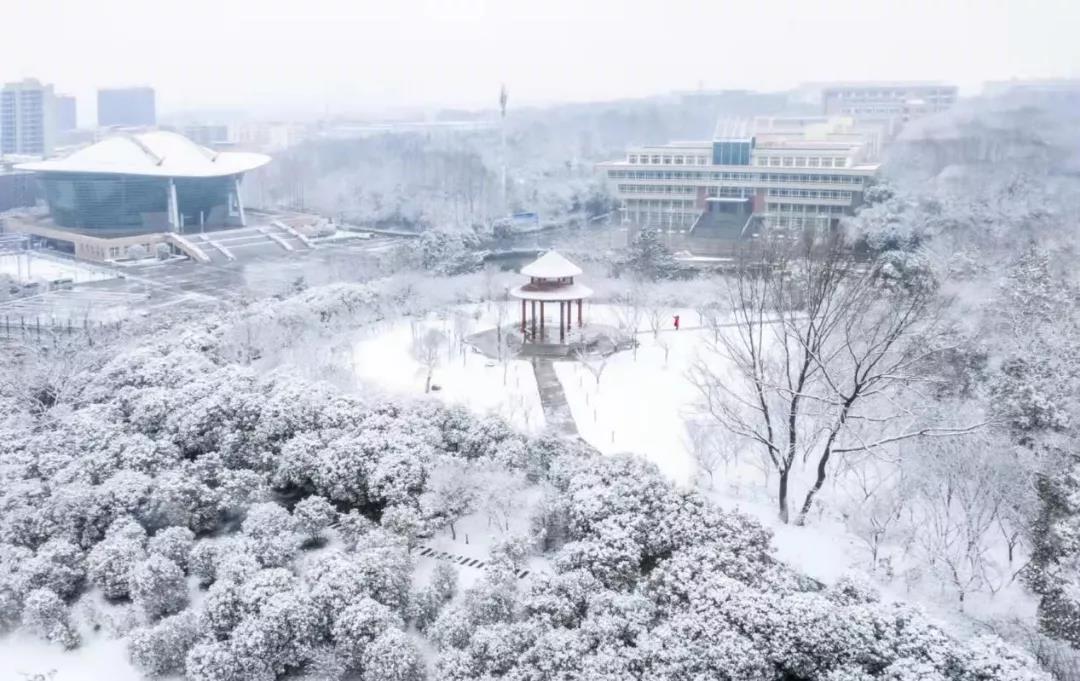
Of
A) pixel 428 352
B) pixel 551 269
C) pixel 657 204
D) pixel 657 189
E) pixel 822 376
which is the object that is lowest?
pixel 428 352

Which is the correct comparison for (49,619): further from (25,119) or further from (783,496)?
(25,119)

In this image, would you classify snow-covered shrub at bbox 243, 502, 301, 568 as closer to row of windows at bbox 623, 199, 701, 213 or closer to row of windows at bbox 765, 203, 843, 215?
row of windows at bbox 765, 203, 843, 215

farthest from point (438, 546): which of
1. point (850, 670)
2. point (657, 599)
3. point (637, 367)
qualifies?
point (637, 367)

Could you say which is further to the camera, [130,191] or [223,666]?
[130,191]

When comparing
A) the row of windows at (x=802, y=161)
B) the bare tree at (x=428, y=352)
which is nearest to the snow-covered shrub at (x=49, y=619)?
the bare tree at (x=428, y=352)

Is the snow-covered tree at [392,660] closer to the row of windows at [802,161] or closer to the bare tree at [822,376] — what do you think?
the bare tree at [822,376]

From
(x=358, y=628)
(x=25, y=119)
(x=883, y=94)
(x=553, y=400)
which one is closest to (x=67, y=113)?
(x=25, y=119)
